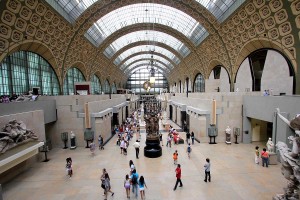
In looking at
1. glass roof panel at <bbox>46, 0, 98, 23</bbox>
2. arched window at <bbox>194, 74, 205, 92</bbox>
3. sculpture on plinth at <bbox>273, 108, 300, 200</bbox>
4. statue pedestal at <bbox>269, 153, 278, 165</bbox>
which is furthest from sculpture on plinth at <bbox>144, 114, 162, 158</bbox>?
arched window at <bbox>194, 74, 205, 92</bbox>

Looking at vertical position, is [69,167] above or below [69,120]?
below

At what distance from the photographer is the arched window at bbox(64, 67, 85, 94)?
879 inches

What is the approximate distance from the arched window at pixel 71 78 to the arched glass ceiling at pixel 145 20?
492 cm

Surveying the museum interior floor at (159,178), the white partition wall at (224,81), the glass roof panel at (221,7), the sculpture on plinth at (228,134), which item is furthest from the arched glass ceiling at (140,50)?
the museum interior floor at (159,178)

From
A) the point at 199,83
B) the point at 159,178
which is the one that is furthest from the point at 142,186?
the point at 199,83

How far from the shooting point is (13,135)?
7.75 m

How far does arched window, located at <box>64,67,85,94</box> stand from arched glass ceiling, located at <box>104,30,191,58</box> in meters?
9.52

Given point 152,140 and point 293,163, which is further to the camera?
point 152,140

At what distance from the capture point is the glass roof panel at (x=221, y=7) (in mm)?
16028

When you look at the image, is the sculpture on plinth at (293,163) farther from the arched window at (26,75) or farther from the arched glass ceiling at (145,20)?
the arched glass ceiling at (145,20)

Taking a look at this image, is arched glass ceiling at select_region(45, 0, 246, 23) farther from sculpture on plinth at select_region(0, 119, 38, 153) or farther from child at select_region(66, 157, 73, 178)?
child at select_region(66, 157, 73, 178)

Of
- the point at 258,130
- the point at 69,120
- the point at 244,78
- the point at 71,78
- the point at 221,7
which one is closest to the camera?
the point at 69,120

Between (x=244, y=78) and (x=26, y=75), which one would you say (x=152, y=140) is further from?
(x=26, y=75)

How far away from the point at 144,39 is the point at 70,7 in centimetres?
2039
